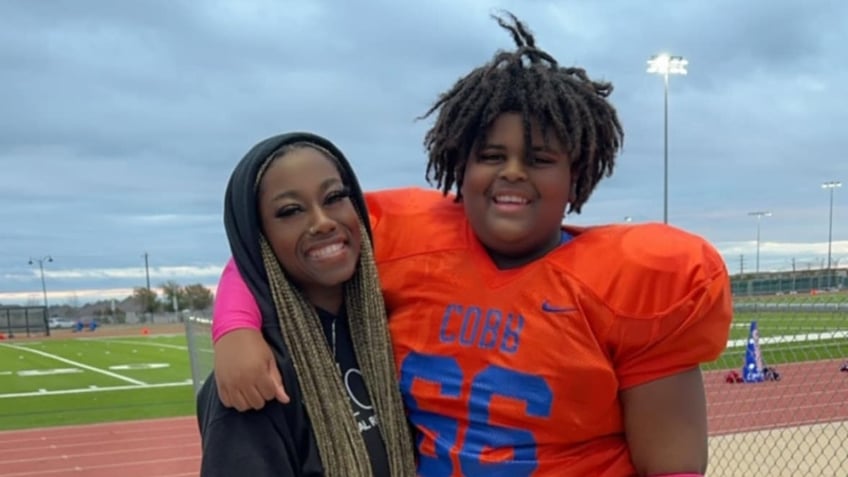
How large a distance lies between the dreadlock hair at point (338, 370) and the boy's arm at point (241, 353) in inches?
2.6

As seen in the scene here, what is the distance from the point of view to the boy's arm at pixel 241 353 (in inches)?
55.2

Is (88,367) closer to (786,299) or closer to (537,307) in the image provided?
(786,299)

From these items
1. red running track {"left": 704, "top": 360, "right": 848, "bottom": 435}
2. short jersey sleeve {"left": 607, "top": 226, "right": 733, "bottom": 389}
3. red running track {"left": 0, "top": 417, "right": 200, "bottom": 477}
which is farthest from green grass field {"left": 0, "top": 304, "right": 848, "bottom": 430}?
short jersey sleeve {"left": 607, "top": 226, "right": 733, "bottom": 389}

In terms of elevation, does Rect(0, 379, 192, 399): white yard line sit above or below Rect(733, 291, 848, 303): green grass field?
below

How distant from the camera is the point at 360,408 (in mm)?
1599

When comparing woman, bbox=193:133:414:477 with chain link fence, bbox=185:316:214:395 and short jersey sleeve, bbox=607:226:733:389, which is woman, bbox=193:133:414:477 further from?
chain link fence, bbox=185:316:214:395

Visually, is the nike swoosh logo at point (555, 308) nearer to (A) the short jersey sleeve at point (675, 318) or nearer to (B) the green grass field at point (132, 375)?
(A) the short jersey sleeve at point (675, 318)

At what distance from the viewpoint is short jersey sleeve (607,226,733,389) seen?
4.63 ft

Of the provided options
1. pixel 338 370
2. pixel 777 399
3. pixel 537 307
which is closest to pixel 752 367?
pixel 777 399

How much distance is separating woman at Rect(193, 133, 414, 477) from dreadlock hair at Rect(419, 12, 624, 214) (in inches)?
9.3

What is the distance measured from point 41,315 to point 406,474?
48.7 m

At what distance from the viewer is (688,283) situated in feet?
4.66

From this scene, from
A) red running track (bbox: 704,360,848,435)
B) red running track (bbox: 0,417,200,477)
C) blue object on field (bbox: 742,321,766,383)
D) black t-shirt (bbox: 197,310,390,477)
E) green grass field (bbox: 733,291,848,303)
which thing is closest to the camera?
black t-shirt (bbox: 197,310,390,477)

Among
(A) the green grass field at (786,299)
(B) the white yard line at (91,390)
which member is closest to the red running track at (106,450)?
(B) the white yard line at (91,390)
